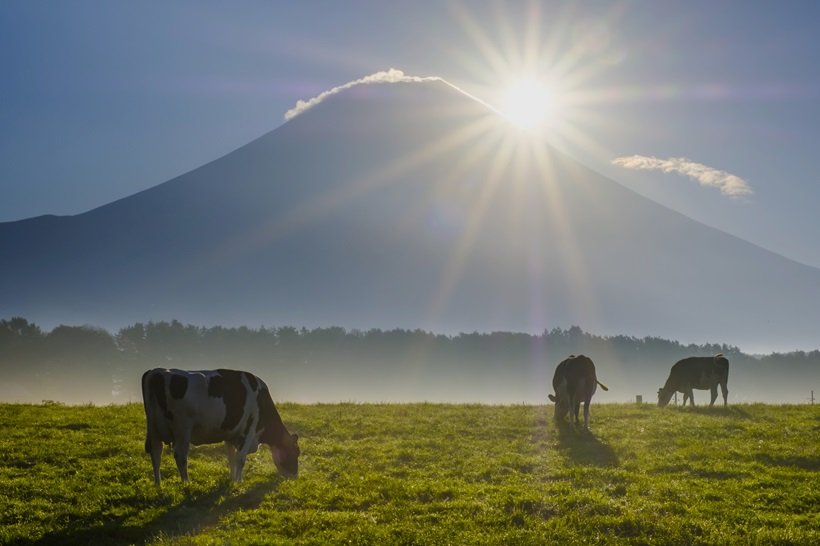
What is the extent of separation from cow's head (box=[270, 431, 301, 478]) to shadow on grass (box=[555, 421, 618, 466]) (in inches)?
264

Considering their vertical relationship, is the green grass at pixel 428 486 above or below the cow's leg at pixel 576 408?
A: below

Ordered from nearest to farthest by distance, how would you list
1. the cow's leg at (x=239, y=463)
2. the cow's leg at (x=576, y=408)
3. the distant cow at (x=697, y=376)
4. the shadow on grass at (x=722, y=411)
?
1. the cow's leg at (x=239, y=463)
2. the cow's leg at (x=576, y=408)
3. the shadow on grass at (x=722, y=411)
4. the distant cow at (x=697, y=376)

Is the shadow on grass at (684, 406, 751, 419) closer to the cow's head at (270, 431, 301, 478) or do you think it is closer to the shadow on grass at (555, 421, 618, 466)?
the shadow on grass at (555, 421, 618, 466)

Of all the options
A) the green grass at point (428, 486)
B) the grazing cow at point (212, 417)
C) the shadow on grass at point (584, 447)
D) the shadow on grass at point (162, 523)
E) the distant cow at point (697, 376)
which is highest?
the distant cow at point (697, 376)

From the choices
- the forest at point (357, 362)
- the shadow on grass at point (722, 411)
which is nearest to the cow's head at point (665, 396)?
the shadow on grass at point (722, 411)

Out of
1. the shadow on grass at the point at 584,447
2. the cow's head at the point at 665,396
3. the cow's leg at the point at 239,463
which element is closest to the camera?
the cow's leg at the point at 239,463

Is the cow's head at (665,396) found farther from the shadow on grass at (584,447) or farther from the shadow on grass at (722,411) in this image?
the shadow on grass at (584,447)

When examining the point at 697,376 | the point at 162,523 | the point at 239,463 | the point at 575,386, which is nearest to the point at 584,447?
the point at 575,386

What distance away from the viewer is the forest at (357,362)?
92.3m

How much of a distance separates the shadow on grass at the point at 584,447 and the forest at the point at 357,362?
203 feet

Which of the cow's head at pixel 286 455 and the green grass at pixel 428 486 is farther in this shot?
the cow's head at pixel 286 455

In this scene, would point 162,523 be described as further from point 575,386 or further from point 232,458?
point 575,386

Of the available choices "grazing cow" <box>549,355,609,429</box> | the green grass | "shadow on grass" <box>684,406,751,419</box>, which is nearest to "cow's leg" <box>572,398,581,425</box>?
"grazing cow" <box>549,355,609,429</box>

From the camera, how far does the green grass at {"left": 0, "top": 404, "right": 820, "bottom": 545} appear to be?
1115 cm
